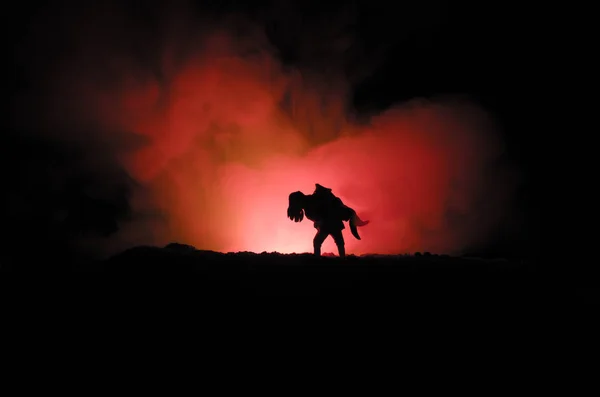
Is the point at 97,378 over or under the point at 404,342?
under

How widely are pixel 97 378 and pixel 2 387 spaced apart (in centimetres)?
101

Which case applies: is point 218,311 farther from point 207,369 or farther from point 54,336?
point 54,336

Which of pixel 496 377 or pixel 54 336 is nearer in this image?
pixel 496 377

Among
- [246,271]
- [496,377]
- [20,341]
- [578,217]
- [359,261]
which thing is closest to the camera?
[496,377]

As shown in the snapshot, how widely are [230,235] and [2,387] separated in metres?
12.8

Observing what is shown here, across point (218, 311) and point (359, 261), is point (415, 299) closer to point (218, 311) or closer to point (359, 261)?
point (359, 261)

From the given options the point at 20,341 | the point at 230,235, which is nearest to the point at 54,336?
the point at 20,341

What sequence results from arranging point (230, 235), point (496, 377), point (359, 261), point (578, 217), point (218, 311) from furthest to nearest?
point (578, 217) < point (230, 235) < point (359, 261) < point (218, 311) < point (496, 377)

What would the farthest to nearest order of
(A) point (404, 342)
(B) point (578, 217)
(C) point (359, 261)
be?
(B) point (578, 217) < (C) point (359, 261) < (A) point (404, 342)

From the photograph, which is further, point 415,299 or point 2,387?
point 415,299

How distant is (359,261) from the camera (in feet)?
23.1

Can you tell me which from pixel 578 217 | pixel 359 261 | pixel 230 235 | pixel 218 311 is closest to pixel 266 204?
pixel 230 235

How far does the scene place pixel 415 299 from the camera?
5484mm

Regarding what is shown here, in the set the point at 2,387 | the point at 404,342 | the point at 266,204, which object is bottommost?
the point at 2,387
